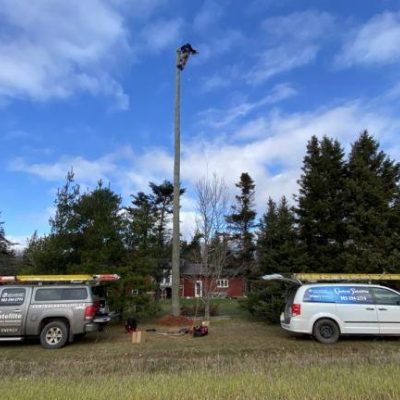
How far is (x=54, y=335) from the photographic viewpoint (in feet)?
45.4

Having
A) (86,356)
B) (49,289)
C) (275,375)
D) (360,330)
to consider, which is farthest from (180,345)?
(275,375)

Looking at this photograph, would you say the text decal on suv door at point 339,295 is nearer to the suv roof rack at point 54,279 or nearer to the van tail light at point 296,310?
the van tail light at point 296,310

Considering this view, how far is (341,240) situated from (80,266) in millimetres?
11202

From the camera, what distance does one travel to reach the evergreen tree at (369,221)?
2028cm

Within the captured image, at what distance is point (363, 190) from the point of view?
68.5ft

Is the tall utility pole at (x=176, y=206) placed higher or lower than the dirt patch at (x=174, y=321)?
higher

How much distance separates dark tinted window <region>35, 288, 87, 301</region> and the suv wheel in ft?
2.35

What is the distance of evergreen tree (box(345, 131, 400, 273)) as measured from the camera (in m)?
20.3

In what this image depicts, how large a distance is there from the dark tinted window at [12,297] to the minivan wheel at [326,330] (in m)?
8.45

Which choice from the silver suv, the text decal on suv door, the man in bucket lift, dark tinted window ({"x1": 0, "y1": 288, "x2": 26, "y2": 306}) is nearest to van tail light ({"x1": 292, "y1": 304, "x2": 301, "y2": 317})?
the text decal on suv door

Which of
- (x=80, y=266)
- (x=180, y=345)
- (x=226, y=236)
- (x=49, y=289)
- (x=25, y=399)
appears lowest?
(x=25, y=399)

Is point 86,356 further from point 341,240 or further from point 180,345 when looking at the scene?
point 341,240

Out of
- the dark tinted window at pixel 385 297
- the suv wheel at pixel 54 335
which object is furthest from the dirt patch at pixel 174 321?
the dark tinted window at pixel 385 297

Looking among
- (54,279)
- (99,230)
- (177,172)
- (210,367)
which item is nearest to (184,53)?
(177,172)
